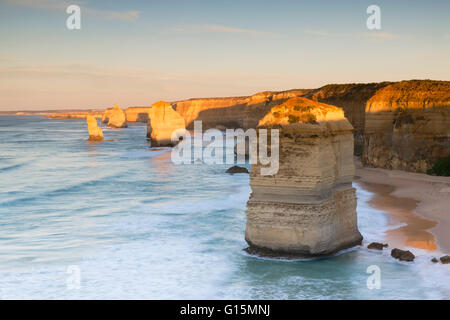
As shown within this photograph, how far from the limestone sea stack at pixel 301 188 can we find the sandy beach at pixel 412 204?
3.17 metres

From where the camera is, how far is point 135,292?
12031 millimetres

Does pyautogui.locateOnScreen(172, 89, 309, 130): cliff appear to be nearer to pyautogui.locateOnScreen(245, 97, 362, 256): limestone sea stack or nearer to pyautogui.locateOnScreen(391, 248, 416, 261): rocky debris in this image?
pyautogui.locateOnScreen(245, 97, 362, 256): limestone sea stack

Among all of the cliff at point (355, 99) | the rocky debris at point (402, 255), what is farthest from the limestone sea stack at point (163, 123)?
the rocky debris at point (402, 255)

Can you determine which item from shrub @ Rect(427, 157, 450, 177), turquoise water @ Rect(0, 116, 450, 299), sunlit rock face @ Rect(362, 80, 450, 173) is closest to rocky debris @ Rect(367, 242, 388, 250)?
turquoise water @ Rect(0, 116, 450, 299)

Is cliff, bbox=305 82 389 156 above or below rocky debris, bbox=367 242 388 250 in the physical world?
above

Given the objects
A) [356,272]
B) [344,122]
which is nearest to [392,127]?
[344,122]

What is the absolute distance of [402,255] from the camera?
13.6 m

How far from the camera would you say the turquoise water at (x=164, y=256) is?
39.4 ft

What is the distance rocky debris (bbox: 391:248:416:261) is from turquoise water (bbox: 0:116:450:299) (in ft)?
0.66

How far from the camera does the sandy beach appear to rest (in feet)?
51.1

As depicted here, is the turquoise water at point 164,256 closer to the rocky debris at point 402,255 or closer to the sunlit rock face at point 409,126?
the rocky debris at point 402,255

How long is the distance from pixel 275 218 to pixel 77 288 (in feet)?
17.9

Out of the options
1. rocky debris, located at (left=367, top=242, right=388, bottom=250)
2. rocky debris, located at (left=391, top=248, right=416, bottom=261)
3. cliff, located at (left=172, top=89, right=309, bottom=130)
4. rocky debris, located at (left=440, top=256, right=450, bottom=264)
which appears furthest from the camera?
cliff, located at (left=172, top=89, right=309, bottom=130)
